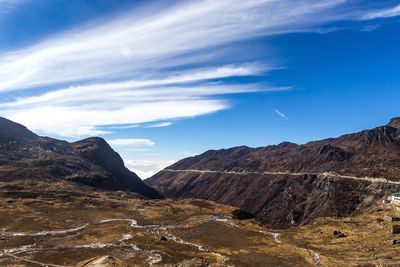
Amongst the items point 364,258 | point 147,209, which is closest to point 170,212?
point 147,209

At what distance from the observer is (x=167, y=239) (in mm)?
116812

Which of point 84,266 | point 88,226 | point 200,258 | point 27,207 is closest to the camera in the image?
point 84,266

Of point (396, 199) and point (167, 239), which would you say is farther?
point (396, 199)

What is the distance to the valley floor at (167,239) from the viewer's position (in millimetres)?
91812

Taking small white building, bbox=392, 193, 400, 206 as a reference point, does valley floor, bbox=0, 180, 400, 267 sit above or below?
below

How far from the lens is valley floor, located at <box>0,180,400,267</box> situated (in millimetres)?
91812

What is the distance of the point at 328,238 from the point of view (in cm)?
12400

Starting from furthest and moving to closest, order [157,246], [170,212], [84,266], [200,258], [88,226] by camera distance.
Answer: [170,212]
[88,226]
[157,246]
[200,258]
[84,266]

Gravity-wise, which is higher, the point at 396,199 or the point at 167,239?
the point at 396,199

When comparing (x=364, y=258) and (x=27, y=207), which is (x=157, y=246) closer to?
(x=364, y=258)

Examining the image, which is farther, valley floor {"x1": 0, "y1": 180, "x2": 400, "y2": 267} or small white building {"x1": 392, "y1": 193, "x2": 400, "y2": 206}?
small white building {"x1": 392, "y1": 193, "x2": 400, "y2": 206}

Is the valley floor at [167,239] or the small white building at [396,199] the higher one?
the small white building at [396,199]

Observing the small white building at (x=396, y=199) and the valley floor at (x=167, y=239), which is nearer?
the valley floor at (x=167, y=239)

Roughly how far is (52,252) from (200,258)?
3475 cm
